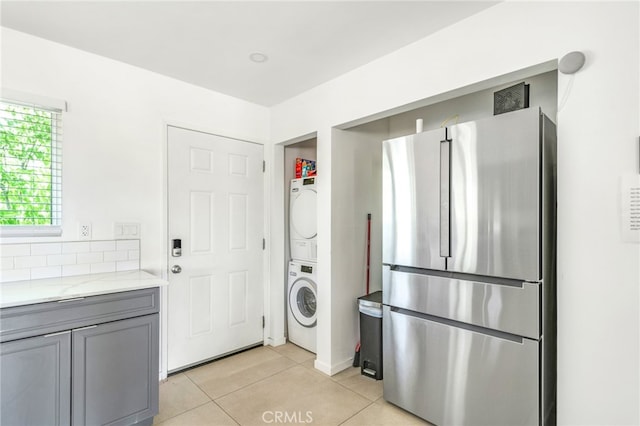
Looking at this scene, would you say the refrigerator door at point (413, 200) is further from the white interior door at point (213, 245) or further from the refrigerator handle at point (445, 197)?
the white interior door at point (213, 245)

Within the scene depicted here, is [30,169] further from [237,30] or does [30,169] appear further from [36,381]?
[237,30]

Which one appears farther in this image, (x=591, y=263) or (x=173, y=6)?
(x=173, y=6)

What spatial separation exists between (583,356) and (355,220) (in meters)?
Answer: 1.83

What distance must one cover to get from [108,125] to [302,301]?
2331 mm

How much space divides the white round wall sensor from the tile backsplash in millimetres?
2952

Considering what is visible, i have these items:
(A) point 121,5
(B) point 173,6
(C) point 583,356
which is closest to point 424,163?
(C) point 583,356

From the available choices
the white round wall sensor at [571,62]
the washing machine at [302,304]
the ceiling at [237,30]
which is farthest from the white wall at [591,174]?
the washing machine at [302,304]

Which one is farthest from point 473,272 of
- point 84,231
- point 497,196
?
point 84,231

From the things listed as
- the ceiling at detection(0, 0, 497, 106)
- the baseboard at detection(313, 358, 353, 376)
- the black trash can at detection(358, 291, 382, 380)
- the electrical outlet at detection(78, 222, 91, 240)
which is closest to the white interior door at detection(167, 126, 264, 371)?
the electrical outlet at detection(78, 222, 91, 240)

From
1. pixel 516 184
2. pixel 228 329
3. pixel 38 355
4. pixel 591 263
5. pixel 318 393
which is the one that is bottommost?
pixel 318 393

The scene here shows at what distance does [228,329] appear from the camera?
306 centimetres

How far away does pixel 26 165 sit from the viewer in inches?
83.1

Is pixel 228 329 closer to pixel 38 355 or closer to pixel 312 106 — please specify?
pixel 38 355

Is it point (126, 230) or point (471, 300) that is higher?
point (126, 230)
